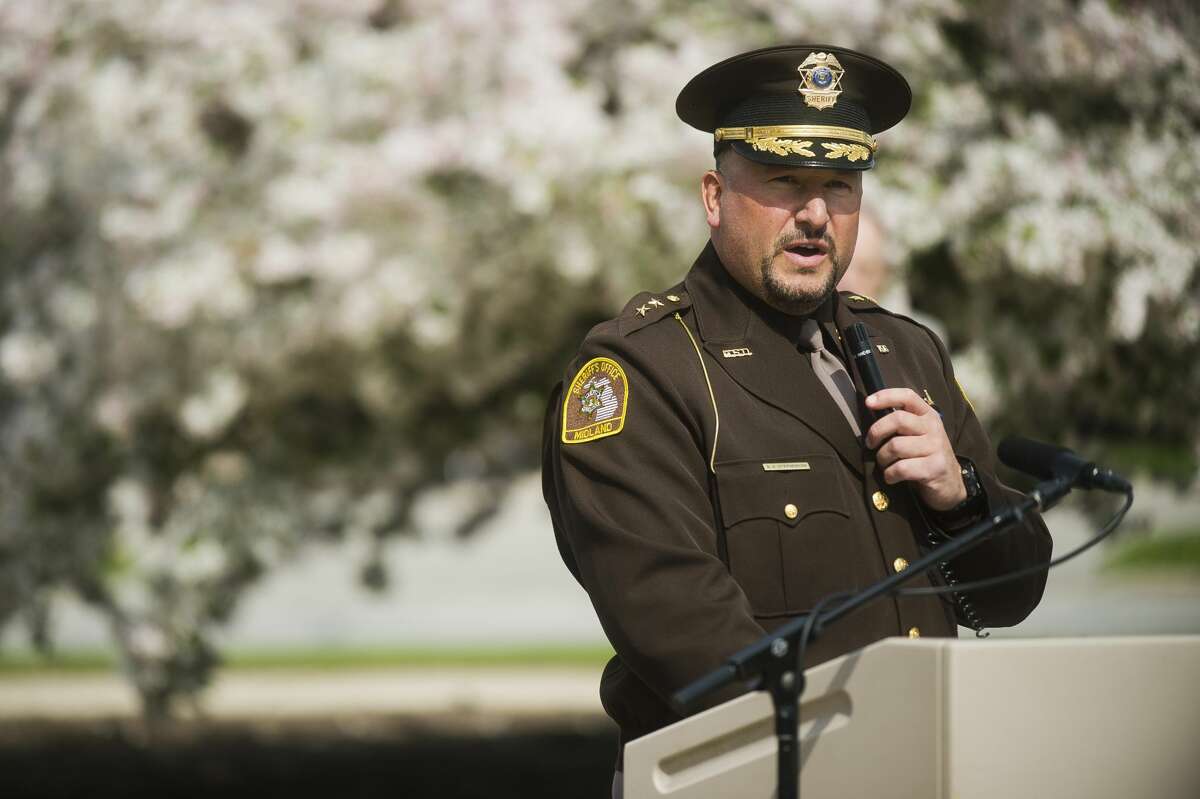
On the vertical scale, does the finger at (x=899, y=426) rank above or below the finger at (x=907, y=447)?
above

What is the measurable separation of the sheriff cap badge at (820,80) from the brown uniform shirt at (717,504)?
0.31 metres

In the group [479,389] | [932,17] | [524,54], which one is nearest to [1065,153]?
[932,17]

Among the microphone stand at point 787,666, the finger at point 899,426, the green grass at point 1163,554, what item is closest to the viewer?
the microphone stand at point 787,666

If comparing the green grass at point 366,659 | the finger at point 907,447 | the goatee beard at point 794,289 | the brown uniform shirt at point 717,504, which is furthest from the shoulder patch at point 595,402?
the green grass at point 366,659

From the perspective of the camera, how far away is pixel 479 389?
263 inches

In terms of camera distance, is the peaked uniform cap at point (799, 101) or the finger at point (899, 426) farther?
the peaked uniform cap at point (799, 101)

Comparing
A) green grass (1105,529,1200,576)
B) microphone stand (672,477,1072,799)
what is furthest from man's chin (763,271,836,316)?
green grass (1105,529,1200,576)

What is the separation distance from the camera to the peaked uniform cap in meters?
2.19

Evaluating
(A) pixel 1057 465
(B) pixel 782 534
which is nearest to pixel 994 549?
(A) pixel 1057 465

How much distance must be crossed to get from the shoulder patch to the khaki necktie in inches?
13.8

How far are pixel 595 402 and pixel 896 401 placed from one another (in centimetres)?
44

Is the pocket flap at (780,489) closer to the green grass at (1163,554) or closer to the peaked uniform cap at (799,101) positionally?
the peaked uniform cap at (799,101)

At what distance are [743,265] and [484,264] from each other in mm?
3723

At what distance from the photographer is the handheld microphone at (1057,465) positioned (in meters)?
1.94
